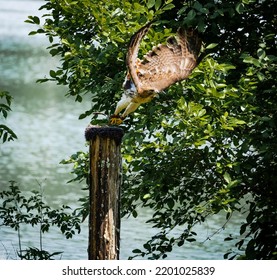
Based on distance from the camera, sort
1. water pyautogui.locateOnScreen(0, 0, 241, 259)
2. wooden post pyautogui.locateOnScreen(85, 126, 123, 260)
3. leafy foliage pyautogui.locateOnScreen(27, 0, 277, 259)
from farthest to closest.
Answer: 1. water pyautogui.locateOnScreen(0, 0, 241, 259)
2. leafy foliage pyautogui.locateOnScreen(27, 0, 277, 259)
3. wooden post pyautogui.locateOnScreen(85, 126, 123, 260)

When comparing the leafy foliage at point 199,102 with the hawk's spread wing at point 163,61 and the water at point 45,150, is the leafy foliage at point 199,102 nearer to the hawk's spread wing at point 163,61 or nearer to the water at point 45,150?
the hawk's spread wing at point 163,61

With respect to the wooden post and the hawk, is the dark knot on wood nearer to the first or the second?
the wooden post

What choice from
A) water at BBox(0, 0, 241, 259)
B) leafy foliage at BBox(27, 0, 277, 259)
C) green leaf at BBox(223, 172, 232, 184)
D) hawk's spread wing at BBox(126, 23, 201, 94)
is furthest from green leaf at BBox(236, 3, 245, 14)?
water at BBox(0, 0, 241, 259)

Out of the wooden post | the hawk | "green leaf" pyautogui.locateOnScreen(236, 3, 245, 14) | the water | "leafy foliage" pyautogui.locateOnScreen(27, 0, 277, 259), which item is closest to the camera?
the wooden post

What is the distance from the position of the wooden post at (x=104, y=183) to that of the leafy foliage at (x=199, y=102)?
65 cm

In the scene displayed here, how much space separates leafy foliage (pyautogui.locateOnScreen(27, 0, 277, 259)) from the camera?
5.04 metres

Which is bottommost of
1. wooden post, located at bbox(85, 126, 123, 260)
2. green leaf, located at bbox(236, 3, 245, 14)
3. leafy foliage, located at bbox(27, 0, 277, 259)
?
wooden post, located at bbox(85, 126, 123, 260)

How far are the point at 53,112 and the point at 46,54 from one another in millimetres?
5730

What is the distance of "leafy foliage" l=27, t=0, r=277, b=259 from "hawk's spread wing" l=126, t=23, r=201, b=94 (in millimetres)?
87

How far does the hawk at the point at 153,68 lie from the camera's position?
4.58 metres

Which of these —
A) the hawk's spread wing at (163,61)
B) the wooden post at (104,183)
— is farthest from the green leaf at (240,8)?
the wooden post at (104,183)

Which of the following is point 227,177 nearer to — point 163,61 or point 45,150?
point 163,61

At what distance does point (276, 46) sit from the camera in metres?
5.53
